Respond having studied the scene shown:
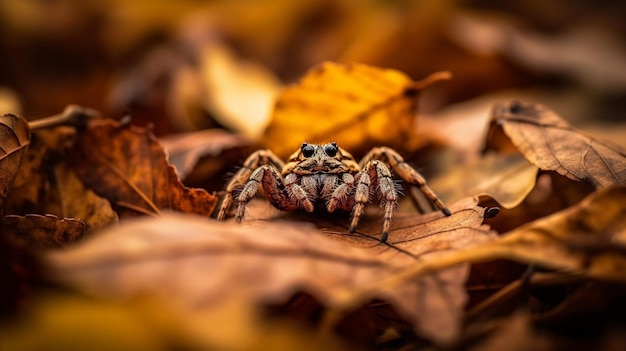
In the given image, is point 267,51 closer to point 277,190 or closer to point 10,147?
point 277,190

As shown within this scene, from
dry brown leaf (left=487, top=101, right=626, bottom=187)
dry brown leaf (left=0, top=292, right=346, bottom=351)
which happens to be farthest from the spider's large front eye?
dry brown leaf (left=0, top=292, right=346, bottom=351)

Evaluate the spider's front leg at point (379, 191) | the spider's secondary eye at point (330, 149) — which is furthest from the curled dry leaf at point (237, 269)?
the spider's secondary eye at point (330, 149)

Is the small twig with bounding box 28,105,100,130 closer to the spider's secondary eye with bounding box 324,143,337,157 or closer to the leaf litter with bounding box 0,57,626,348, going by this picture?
the leaf litter with bounding box 0,57,626,348

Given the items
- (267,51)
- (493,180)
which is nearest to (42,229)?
(493,180)

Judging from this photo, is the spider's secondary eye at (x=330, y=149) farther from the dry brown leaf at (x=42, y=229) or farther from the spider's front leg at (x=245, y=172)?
the dry brown leaf at (x=42, y=229)

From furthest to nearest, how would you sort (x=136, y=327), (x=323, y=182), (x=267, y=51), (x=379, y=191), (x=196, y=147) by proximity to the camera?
(x=267, y=51), (x=196, y=147), (x=323, y=182), (x=379, y=191), (x=136, y=327)

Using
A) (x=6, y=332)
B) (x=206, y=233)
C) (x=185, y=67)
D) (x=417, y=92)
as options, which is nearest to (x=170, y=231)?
(x=206, y=233)
